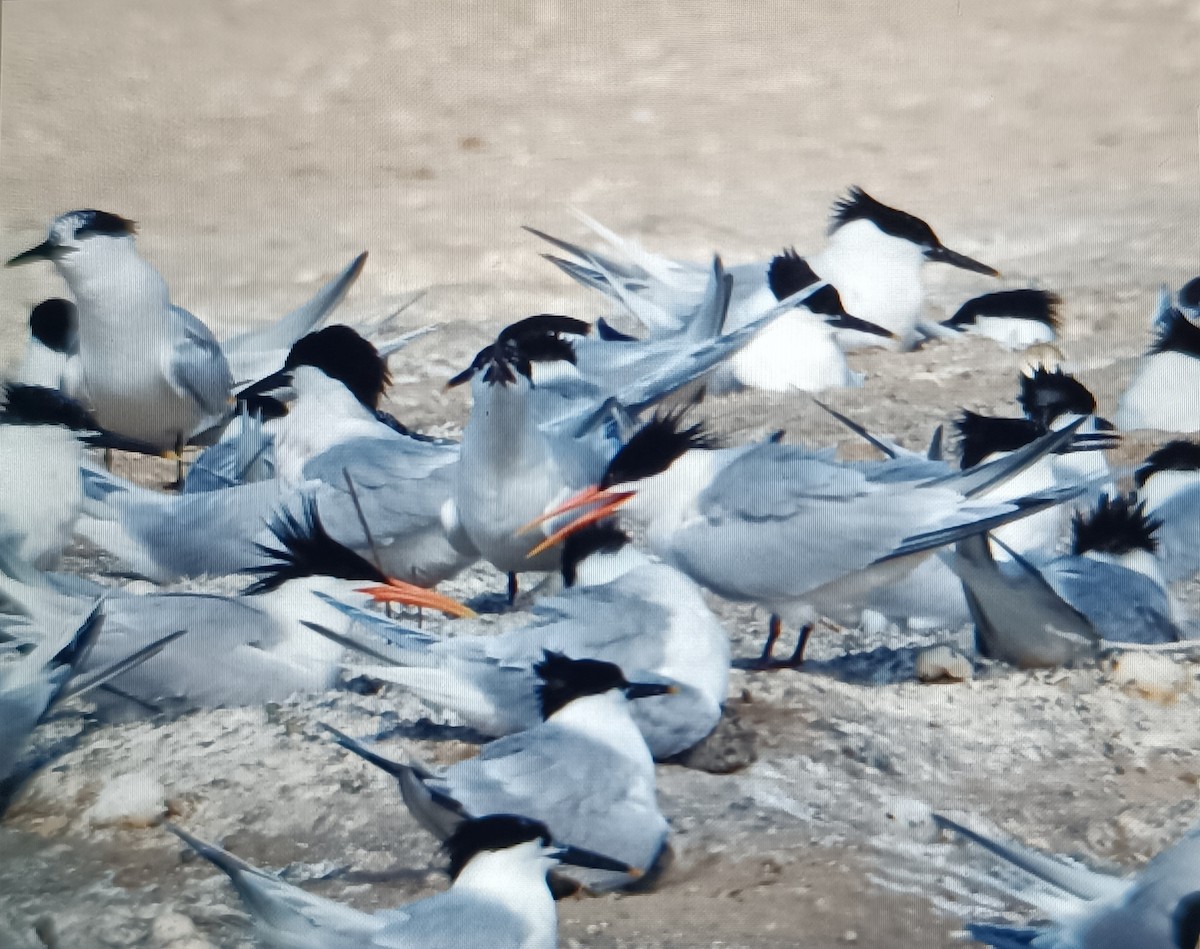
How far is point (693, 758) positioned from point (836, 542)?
34 centimetres

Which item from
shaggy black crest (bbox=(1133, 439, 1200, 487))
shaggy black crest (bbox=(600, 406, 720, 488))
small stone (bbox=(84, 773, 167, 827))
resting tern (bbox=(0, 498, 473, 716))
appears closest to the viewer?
small stone (bbox=(84, 773, 167, 827))

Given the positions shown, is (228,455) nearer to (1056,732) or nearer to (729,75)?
(729,75)

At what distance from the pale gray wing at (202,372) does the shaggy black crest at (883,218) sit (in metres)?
0.98

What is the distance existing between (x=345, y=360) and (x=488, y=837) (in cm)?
103

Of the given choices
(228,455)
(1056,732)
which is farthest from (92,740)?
(1056,732)

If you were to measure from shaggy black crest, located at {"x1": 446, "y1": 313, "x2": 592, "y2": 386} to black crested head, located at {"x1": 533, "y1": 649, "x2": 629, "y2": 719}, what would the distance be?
0.53m

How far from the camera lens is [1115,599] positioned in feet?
6.14

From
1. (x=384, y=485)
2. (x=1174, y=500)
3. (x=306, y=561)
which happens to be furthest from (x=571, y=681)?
(x=1174, y=500)

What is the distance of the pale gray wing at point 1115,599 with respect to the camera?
1.86 m

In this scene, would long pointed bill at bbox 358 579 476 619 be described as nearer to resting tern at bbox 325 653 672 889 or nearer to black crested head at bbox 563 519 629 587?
black crested head at bbox 563 519 629 587

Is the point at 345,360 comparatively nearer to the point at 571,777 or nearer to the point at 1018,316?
the point at 571,777

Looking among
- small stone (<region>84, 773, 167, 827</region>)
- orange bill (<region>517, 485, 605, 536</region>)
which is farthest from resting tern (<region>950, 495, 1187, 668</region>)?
small stone (<region>84, 773, 167, 827</region>)

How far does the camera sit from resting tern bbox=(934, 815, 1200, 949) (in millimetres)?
1367

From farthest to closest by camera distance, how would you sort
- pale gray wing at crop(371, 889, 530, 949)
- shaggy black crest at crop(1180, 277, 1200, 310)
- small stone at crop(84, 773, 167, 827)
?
shaggy black crest at crop(1180, 277, 1200, 310) → small stone at crop(84, 773, 167, 827) → pale gray wing at crop(371, 889, 530, 949)
